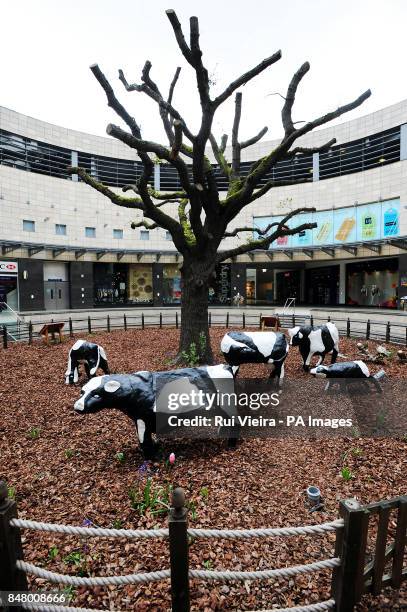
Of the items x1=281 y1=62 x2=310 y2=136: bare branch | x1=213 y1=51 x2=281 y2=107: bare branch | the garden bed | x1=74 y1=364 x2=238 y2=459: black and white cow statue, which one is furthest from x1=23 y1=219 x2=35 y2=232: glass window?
x1=74 y1=364 x2=238 y2=459: black and white cow statue

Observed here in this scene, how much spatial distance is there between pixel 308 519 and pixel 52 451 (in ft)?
13.8

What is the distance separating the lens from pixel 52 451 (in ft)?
18.3

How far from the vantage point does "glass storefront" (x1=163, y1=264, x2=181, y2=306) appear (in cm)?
3459

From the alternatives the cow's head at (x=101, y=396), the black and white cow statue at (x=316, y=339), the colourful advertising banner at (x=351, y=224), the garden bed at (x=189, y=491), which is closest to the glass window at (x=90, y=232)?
the colourful advertising banner at (x=351, y=224)

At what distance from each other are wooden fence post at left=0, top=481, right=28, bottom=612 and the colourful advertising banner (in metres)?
25.6

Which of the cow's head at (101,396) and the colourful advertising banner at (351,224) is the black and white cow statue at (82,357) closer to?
the cow's head at (101,396)

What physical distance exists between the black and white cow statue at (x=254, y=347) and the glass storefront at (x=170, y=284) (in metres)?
27.2

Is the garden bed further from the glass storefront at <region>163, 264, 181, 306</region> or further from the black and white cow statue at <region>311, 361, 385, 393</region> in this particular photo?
the glass storefront at <region>163, 264, 181, 306</region>

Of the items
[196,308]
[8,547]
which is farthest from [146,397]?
[196,308]

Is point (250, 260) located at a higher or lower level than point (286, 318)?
higher

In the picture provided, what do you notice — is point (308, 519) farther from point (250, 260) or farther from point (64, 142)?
point (64, 142)

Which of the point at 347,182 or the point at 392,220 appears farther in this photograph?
the point at 347,182

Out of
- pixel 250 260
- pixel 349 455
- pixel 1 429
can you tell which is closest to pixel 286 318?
pixel 250 260

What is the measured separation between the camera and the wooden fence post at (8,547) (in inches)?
97.3
